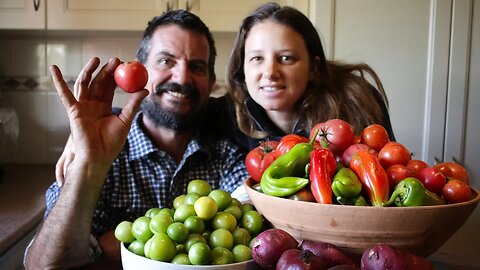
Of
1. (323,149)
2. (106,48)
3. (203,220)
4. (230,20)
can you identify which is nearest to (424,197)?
(323,149)

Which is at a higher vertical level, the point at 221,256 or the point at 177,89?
the point at 177,89

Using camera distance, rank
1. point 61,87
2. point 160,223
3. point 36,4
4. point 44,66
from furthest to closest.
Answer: point 44,66
point 36,4
point 61,87
point 160,223

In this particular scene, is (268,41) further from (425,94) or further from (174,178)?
(425,94)

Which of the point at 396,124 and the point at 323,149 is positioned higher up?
the point at 323,149

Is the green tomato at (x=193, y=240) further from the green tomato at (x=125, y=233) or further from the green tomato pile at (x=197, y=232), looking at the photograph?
the green tomato at (x=125, y=233)

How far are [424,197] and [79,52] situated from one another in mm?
2267

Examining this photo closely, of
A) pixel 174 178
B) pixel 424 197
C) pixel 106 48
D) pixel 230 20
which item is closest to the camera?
pixel 424 197

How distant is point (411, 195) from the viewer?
2.12 feet

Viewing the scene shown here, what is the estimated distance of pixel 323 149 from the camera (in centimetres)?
73

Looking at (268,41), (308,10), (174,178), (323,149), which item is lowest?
(174,178)

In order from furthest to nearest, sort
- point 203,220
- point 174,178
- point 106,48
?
1. point 106,48
2. point 174,178
3. point 203,220

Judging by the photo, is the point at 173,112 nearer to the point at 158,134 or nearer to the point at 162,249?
the point at 158,134

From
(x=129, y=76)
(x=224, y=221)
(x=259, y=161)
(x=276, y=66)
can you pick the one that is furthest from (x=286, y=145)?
(x=276, y=66)

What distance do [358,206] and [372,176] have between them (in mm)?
59
